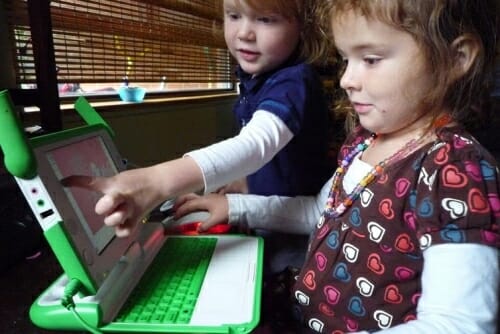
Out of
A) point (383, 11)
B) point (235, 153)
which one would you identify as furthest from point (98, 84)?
point (383, 11)

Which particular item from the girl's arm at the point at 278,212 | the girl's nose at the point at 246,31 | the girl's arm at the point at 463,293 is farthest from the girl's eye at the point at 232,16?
the girl's arm at the point at 463,293

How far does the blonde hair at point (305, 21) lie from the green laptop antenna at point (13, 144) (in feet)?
1.61

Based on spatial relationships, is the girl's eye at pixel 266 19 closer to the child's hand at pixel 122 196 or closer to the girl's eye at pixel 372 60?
the girl's eye at pixel 372 60

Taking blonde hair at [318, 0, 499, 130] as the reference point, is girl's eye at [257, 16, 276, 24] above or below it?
above

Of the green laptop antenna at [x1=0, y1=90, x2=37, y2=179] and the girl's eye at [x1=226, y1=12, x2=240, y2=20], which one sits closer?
the green laptop antenna at [x1=0, y1=90, x2=37, y2=179]

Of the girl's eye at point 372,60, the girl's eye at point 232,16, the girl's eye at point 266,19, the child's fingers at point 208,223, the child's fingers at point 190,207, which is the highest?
the girl's eye at point 232,16

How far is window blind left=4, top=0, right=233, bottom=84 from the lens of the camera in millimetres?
976

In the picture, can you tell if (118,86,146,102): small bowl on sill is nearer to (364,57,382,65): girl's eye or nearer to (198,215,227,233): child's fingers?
(198,215,227,233): child's fingers

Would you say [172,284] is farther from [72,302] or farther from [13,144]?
[13,144]

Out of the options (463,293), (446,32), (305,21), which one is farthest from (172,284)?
(305,21)

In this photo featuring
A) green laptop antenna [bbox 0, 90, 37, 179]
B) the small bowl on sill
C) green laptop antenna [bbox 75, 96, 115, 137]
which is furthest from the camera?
the small bowl on sill

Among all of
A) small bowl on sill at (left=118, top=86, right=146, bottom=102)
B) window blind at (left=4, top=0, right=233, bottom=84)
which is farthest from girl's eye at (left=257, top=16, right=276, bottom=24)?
small bowl on sill at (left=118, top=86, right=146, bottom=102)

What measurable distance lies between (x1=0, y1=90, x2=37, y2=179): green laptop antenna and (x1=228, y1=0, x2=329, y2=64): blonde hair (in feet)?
1.61

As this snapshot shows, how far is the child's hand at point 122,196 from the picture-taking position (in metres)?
0.42
